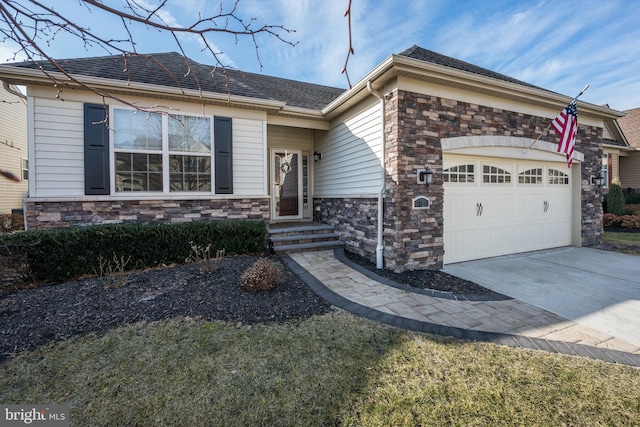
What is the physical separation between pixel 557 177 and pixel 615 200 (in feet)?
25.4

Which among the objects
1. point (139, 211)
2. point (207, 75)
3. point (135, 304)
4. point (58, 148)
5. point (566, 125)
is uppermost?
point (207, 75)

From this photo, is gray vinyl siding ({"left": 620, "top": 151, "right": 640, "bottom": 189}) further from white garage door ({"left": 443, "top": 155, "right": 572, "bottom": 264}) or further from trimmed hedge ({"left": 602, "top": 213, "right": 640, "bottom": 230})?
white garage door ({"left": 443, "top": 155, "right": 572, "bottom": 264})

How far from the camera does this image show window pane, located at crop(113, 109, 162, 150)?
5879 millimetres

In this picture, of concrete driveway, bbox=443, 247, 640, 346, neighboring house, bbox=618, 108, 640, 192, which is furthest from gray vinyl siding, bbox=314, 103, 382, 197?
neighboring house, bbox=618, 108, 640, 192

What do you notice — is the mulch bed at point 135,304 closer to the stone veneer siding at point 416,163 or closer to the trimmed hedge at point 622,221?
the stone veneer siding at point 416,163

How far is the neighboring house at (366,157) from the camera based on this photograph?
5.32 m

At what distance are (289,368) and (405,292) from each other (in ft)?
7.96

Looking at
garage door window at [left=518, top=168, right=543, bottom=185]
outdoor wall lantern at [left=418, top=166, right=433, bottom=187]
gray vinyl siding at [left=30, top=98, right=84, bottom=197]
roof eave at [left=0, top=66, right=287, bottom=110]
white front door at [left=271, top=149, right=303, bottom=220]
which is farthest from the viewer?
white front door at [left=271, top=149, right=303, bottom=220]

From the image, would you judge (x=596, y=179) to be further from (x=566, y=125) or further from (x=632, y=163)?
(x=632, y=163)

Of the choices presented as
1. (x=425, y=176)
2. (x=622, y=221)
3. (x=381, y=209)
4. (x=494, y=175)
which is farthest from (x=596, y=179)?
(x=381, y=209)

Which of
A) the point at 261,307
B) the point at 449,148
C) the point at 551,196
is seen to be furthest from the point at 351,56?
the point at 551,196

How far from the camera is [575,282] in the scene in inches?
187

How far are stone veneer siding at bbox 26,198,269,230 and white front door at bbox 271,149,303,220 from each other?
171cm

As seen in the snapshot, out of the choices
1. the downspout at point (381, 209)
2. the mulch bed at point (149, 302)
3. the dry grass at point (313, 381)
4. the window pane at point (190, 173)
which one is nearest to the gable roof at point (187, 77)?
the window pane at point (190, 173)
